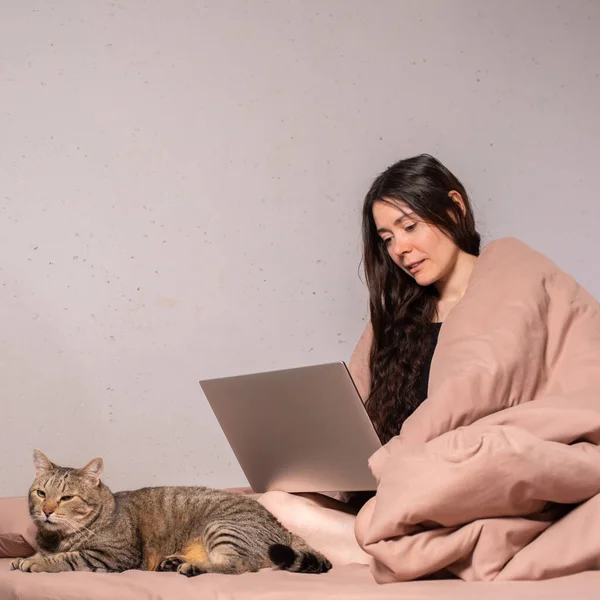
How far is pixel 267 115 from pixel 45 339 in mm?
1011

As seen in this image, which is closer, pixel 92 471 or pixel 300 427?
pixel 300 427

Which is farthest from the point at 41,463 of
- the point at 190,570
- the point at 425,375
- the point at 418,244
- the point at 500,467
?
the point at 500,467

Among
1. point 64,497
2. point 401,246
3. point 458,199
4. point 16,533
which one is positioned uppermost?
point 458,199

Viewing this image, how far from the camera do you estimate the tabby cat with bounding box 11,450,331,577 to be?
1.67 m

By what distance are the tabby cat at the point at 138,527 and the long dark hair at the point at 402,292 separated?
1.49 feet

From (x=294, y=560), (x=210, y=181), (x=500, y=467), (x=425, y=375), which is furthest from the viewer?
(x=210, y=181)

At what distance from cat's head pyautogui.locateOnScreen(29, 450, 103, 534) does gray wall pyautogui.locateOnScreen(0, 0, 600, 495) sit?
1.73 ft

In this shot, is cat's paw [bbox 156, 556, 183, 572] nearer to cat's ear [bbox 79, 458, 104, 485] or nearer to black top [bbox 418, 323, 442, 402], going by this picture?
cat's ear [bbox 79, 458, 104, 485]

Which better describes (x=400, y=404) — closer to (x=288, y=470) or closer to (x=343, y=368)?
(x=288, y=470)

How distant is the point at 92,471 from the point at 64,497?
0.10m

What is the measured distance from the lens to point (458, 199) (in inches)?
84.1

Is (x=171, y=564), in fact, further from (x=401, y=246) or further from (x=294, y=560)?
(x=401, y=246)

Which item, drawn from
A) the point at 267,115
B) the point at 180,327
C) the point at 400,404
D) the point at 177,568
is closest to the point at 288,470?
the point at 177,568

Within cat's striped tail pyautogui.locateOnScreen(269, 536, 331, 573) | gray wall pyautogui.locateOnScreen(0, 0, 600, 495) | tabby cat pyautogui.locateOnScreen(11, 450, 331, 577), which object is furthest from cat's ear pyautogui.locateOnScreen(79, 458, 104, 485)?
cat's striped tail pyautogui.locateOnScreen(269, 536, 331, 573)
